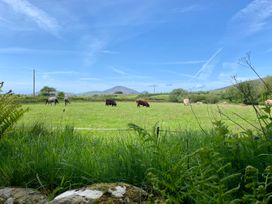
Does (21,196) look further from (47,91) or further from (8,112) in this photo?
(47,91)

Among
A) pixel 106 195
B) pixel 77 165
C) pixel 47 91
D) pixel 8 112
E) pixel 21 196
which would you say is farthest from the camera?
pixel 47 91

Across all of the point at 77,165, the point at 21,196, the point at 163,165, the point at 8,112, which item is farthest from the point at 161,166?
the point at 8,112

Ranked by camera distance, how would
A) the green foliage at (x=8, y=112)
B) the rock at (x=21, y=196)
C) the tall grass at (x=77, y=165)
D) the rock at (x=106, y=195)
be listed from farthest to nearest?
the green foliage at (x=8, y=112) → the tall grass at (x=77, y=165) → the rock at (x=21, y=196) → the rock at (x=106, y=195)

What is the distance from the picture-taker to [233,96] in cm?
431

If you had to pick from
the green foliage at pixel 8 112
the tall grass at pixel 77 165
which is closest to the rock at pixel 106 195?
the tall grass at pixel 77 165

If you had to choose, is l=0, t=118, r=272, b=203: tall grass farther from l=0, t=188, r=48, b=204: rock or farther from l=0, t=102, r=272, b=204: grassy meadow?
l=0, t=188, r=48, b=204: rock

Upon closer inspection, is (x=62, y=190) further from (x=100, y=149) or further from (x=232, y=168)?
(x=232, y=168)

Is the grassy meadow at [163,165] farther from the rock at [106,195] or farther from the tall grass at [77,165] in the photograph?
the rock at [106,195]

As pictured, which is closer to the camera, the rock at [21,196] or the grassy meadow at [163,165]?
the grassy meadow at [163,165]

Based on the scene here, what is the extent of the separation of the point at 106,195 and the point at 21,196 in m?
0.89

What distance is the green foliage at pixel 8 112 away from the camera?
4.54 meters

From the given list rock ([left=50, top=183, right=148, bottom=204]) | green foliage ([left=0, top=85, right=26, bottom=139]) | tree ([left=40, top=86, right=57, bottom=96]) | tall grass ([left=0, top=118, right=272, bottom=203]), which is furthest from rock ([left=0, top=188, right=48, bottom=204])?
tree ([left=40, top=86, right=57, bottom=96])

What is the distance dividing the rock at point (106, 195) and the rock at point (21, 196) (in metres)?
0.43

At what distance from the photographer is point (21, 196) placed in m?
3.23
